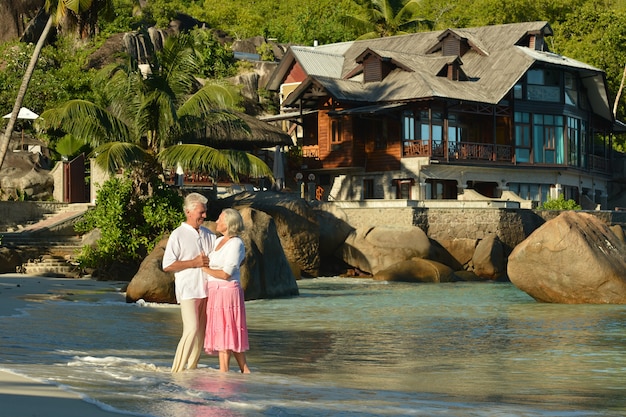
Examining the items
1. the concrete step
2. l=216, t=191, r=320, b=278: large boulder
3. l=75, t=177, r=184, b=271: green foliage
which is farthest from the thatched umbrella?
the concrete step

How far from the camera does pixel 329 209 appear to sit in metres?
39.1

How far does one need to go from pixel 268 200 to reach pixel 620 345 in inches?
750

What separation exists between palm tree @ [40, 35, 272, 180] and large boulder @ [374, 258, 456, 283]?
603 cm

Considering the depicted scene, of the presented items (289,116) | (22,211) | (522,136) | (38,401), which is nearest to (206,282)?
(38,401)

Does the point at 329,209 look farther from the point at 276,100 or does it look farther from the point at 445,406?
the point at 445,406

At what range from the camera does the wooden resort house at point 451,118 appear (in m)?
48.6

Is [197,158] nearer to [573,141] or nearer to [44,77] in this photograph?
[44,77]

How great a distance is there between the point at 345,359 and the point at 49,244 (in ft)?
60.2

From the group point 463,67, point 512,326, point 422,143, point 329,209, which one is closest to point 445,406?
point 512,326

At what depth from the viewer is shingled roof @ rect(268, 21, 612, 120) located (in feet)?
160

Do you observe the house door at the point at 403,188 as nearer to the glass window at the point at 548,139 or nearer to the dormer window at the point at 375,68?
the dormer window at the point at 375,68

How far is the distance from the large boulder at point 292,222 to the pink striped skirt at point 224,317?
22518mm

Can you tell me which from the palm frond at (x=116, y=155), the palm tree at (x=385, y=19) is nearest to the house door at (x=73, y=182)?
the palm frond at (x=116, y=155)

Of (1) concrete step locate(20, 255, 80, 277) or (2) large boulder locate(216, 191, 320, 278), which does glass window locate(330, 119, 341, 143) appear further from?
(1) concrete step locate(20, 255, 80, 277)
